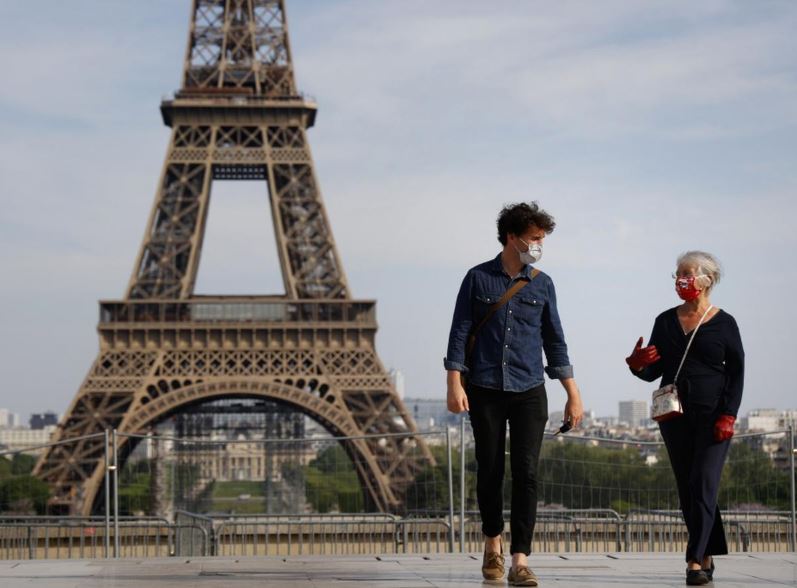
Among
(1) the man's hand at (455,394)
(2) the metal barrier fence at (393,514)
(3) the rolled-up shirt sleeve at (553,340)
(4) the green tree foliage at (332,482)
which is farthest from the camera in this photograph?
(4) the green tree foliage at (332,482)

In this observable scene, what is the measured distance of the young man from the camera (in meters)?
7.64

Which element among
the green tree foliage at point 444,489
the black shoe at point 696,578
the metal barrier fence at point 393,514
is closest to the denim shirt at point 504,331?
the black shoe at point 696,578

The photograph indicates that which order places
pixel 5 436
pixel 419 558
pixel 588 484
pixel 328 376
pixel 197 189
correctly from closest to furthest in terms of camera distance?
1. pixel 419 558
2. pixel 588 484
3. pixel 328 376
4. pixel 197 189
5. pixel 5 436

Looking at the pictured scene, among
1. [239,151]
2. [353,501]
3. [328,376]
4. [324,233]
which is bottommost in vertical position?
[353,501]

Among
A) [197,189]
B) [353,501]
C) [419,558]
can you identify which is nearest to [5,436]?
[197,189]

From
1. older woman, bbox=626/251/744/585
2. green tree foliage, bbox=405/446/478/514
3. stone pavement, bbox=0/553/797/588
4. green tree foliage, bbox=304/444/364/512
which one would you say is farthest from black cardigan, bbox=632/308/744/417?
green tree foliage, bbox=304/444/364/512

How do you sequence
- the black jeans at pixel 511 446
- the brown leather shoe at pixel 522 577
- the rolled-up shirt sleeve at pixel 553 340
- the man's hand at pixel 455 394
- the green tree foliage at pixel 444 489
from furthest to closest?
the green tree foliage at pixel 444 489
the rolled-up shirt sleeve at pixel 553 340
the black jeans at pixel 511 446
the man's hand at pixel 455 394
the brown leather shoe at pixel 522 577

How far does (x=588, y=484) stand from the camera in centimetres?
1781

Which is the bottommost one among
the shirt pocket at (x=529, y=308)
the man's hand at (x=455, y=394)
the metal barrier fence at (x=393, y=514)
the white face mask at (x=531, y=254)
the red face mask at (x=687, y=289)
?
the metal barrier fence at (x=393, y=514)

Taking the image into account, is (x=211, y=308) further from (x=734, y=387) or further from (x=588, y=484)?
(x=734, y=387)

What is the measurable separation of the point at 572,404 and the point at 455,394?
69 centimetres

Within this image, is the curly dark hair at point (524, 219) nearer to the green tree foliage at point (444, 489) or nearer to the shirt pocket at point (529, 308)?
the shirt pocket at point (529, 308)

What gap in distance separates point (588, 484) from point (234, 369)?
30143 millimetres

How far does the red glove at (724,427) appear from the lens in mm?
7508
